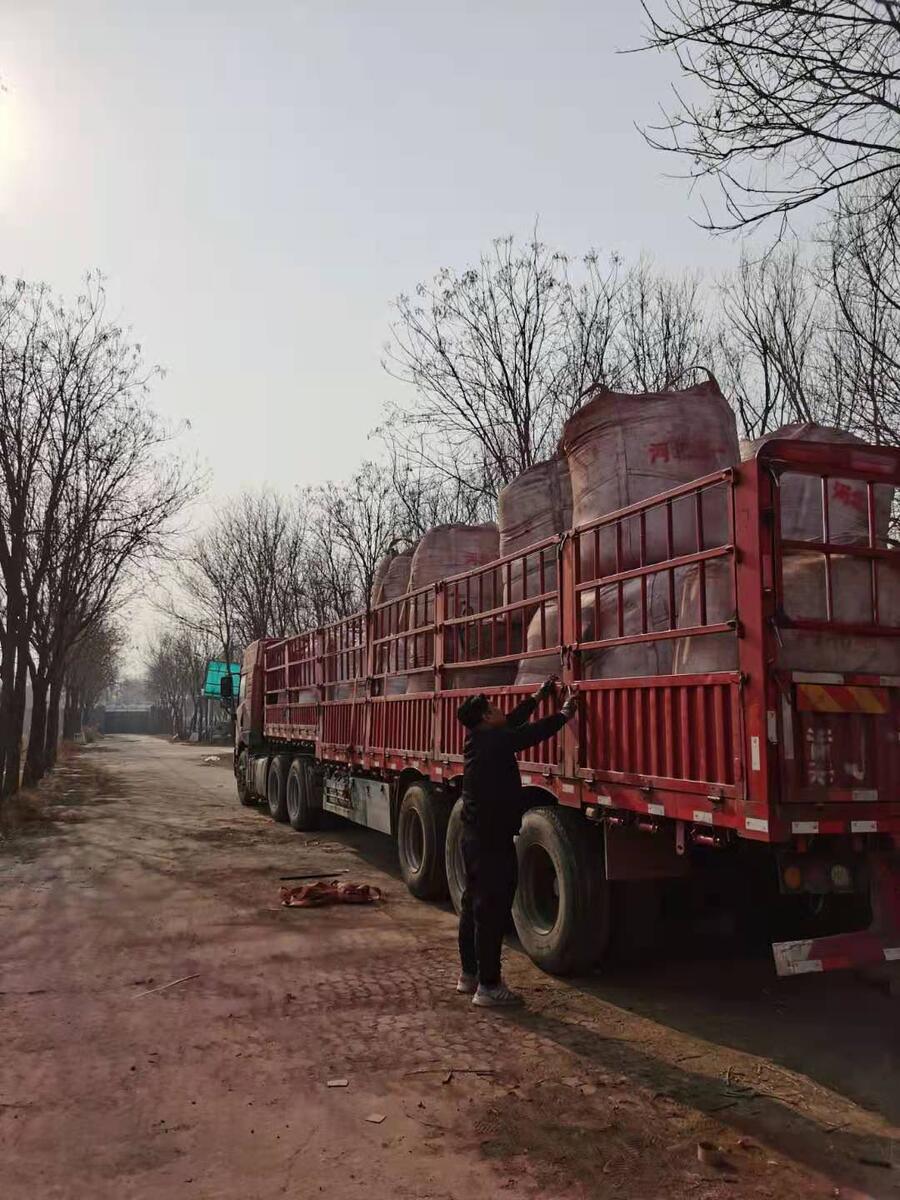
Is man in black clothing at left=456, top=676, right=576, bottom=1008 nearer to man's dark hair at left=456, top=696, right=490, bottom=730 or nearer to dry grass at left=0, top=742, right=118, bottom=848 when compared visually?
man's dark hair at left=456, top=696, right=490, bottom=730

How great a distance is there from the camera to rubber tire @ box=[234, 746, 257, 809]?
719 inches

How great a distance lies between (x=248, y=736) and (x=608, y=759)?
43.8ft

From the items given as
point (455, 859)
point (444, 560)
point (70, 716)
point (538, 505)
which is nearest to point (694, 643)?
point (538, 505)

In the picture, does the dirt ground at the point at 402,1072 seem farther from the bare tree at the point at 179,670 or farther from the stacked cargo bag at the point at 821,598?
the bare tree at the point at 179,670

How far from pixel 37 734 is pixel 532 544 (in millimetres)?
Result: 19829

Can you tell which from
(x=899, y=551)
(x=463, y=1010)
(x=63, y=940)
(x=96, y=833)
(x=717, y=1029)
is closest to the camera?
(x=899, y=551)

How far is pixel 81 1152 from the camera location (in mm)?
3473

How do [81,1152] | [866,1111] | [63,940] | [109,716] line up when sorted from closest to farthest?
[81,1152], [866,1111], [63,940], [109,716]

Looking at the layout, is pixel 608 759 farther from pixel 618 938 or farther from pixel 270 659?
pixel 270 659

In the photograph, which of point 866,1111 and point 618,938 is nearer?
point 866,1111

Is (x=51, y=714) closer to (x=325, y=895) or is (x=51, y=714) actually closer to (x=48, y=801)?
(x=48, y=801)

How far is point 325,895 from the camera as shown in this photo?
27.5 feet

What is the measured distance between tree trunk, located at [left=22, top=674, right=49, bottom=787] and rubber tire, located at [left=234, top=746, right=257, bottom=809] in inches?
241

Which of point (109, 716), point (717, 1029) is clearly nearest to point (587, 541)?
point (717, 1029)
